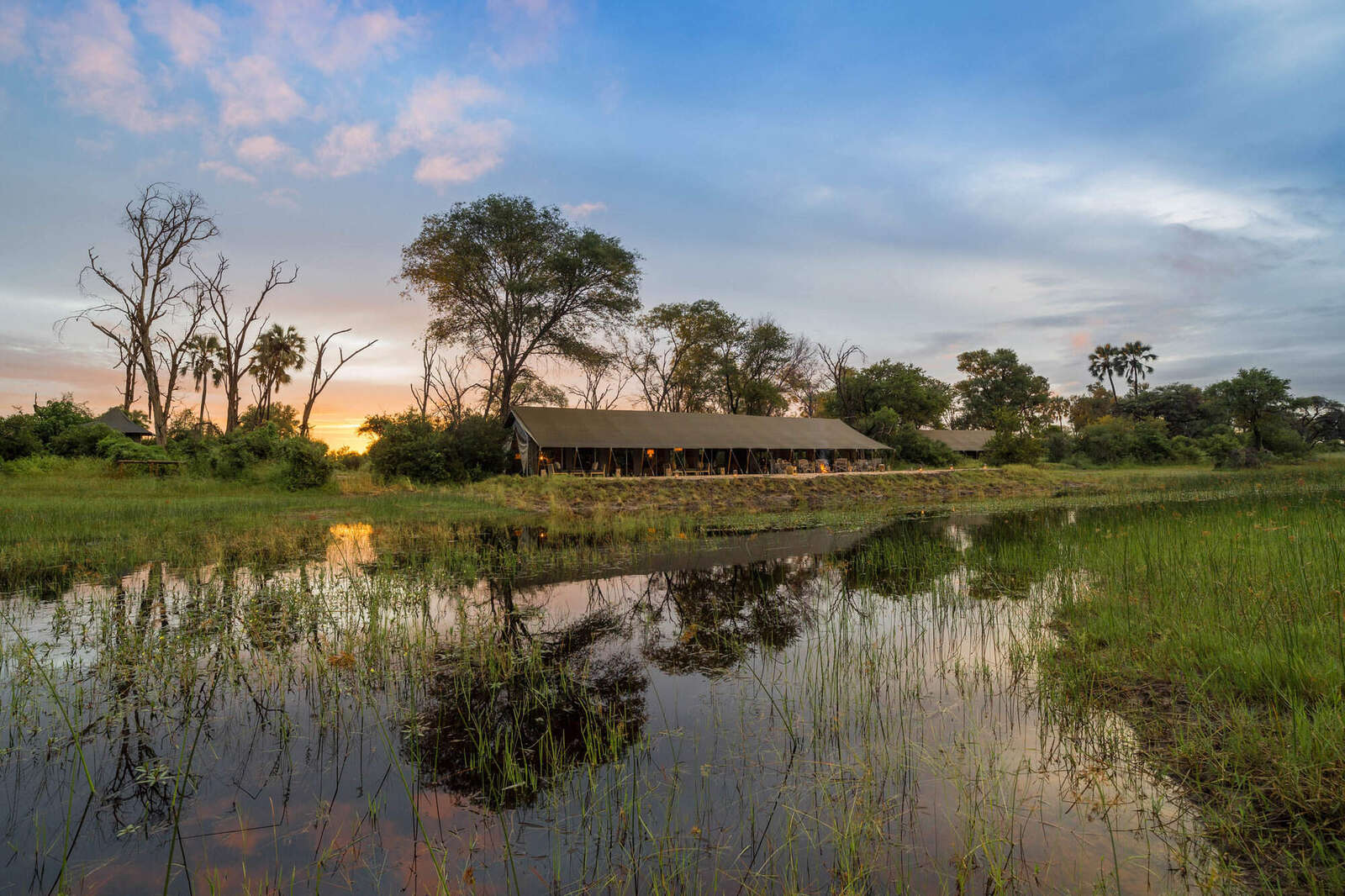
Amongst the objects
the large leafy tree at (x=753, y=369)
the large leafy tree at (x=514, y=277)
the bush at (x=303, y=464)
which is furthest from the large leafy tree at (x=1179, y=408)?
the bush at (x=303, y=464)

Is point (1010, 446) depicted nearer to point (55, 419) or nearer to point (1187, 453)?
point (1187, 453)

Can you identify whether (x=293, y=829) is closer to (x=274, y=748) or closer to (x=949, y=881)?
(x=274, y=748)

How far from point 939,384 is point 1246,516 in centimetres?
6811

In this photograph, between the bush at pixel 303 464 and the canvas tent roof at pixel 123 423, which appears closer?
the bush at pixel 303 464

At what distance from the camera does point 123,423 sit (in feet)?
141

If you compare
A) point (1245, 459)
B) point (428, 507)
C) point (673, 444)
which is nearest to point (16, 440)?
point (428, 507)

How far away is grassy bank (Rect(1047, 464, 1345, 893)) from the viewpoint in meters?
3.31

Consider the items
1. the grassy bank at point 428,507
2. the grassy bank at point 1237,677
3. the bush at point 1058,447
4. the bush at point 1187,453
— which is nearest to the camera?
the grassy bank at point 1237,677

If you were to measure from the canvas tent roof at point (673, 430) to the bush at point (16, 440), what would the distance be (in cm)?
2160

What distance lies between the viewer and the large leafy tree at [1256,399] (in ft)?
142

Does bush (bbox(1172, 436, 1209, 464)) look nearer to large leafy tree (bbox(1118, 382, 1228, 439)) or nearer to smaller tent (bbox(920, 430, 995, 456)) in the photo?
large leafy tree (bbox(1118, 382, 1228, 439))

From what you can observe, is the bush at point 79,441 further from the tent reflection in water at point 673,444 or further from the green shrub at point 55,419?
the tent reflection in water at point 673,444

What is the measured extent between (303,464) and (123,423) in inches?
1025

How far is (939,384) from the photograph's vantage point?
76562 millimetres
